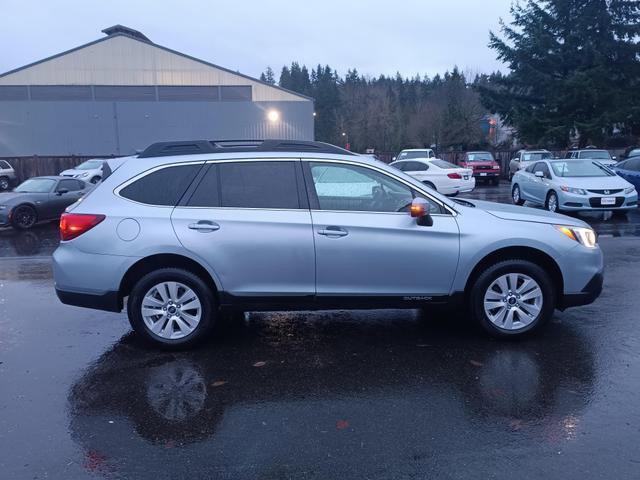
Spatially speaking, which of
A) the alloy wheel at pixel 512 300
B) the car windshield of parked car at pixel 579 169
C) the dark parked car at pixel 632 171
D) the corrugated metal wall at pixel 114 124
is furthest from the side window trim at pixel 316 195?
the corrugated metal wall at pixel 114 124

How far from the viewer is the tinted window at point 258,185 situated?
199 inches

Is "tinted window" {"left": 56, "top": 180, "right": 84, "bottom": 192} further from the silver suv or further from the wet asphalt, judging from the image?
the silver suv

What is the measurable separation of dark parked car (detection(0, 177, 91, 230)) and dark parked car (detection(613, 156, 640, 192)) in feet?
51.3

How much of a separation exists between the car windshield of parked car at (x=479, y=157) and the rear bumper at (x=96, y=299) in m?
27.1

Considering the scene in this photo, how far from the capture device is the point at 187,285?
4969mm

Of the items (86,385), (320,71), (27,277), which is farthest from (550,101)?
(320,71)

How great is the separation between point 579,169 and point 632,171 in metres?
2.60

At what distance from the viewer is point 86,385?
4.39 meters

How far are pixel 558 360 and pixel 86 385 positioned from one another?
3.88 metres

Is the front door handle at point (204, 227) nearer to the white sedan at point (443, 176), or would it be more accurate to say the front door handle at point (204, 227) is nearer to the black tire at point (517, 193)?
the black tire at point (517, 193)

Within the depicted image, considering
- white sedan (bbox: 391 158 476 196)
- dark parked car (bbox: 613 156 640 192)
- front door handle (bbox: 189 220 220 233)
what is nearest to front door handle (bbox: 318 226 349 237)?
front door handle (bbox: 189 220 220 233)

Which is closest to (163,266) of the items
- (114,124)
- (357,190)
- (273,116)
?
(357,190)

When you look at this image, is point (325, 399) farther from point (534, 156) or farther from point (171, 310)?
point (534, 156)

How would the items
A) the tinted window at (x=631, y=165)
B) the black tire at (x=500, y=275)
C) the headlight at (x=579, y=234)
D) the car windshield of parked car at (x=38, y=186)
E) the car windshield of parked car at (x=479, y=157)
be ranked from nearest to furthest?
the black tire at (x=500, y=275)
the headlight at (x=579, y=234)
the car windshield of parked car at (x=38, y=186)
the tinted window at (x=631, y=165)
the car windshield of parked car at (x=479, y=157)
